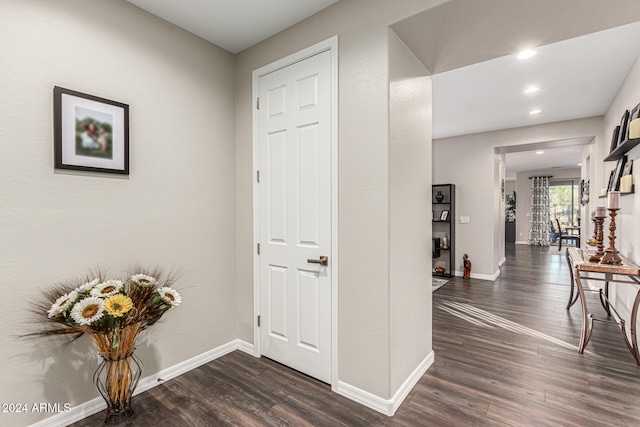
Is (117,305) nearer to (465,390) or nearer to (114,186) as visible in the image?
(114,186)

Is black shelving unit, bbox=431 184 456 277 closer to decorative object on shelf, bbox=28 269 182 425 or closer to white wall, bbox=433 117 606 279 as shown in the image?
white wall, bbox=433 117 606 279

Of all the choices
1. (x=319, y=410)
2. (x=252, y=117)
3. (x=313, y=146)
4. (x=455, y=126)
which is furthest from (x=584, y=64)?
(x=319, y=410)

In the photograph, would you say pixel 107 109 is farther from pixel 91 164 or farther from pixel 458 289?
pixel 458 289

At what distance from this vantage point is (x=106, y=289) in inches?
68.2

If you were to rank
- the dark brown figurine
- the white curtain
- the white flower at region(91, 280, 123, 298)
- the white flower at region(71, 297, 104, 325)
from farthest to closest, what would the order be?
1. the white curtain
2. the dark brown figurine
3. the white flower at region(91, 280, 123, 298)
4. the white flower at region(71, 297, 104, 325)

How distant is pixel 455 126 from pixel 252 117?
3.91 meters

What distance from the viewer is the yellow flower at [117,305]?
1.62m

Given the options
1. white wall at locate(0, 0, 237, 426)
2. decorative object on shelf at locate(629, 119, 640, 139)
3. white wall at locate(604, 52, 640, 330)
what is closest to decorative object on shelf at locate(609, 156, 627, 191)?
white wall at locate(604, 52, 640, 330)

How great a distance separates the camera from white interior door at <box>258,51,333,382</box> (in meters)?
2.15

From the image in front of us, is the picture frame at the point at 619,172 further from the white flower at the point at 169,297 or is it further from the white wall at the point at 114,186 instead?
the white flower at the point at 169,297

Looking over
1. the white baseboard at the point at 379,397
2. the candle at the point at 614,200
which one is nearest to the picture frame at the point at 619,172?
the candle at the point at 614,200

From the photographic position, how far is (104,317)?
1.64 meters

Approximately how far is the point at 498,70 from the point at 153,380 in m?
4.13

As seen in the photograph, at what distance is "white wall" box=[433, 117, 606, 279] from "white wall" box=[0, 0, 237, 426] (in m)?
4.62
